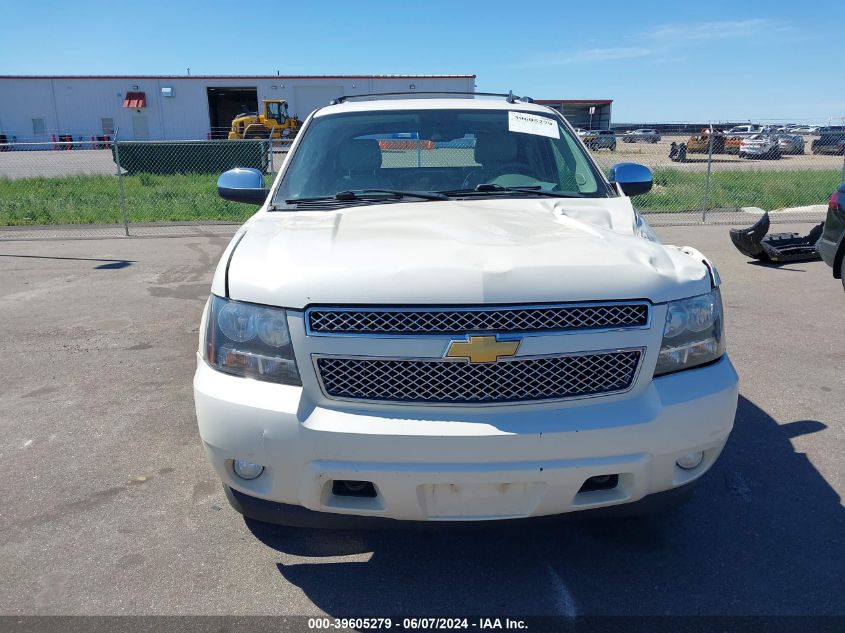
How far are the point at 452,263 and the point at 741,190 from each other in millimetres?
16307

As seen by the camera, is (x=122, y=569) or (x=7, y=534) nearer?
(x=122, y=569)

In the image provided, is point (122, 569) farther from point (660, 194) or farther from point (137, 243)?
point (660, 194)

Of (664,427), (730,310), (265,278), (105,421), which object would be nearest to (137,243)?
(105,421)

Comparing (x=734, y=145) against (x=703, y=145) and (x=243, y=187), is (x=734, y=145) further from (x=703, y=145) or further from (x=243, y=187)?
(x=243, y=187)

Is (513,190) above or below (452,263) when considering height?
above

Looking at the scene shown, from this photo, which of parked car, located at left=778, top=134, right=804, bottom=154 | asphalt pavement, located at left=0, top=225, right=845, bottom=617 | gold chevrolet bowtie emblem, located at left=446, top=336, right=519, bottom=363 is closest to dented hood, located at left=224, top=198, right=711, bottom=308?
gold chevrolet bowtie emblem, located at left=446, top=336, right=519, bottom=363

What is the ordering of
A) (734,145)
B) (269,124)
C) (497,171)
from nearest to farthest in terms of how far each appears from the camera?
(497,171), (734,145), (269,124)

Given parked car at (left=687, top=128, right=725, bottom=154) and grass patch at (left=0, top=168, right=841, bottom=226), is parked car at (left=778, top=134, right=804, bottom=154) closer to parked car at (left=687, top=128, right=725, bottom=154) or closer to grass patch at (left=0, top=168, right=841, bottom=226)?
parked car at (left=687, top=128, right=725, bottom=154)

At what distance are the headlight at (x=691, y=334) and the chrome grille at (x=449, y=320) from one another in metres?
0.30

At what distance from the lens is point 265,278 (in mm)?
2447

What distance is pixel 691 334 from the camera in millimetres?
2539

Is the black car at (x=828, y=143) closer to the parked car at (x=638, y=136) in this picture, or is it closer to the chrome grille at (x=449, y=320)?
the parked car at (x=638, y=136)

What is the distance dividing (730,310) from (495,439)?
5386 mm

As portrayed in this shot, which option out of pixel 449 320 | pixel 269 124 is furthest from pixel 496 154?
pixel 269 124
